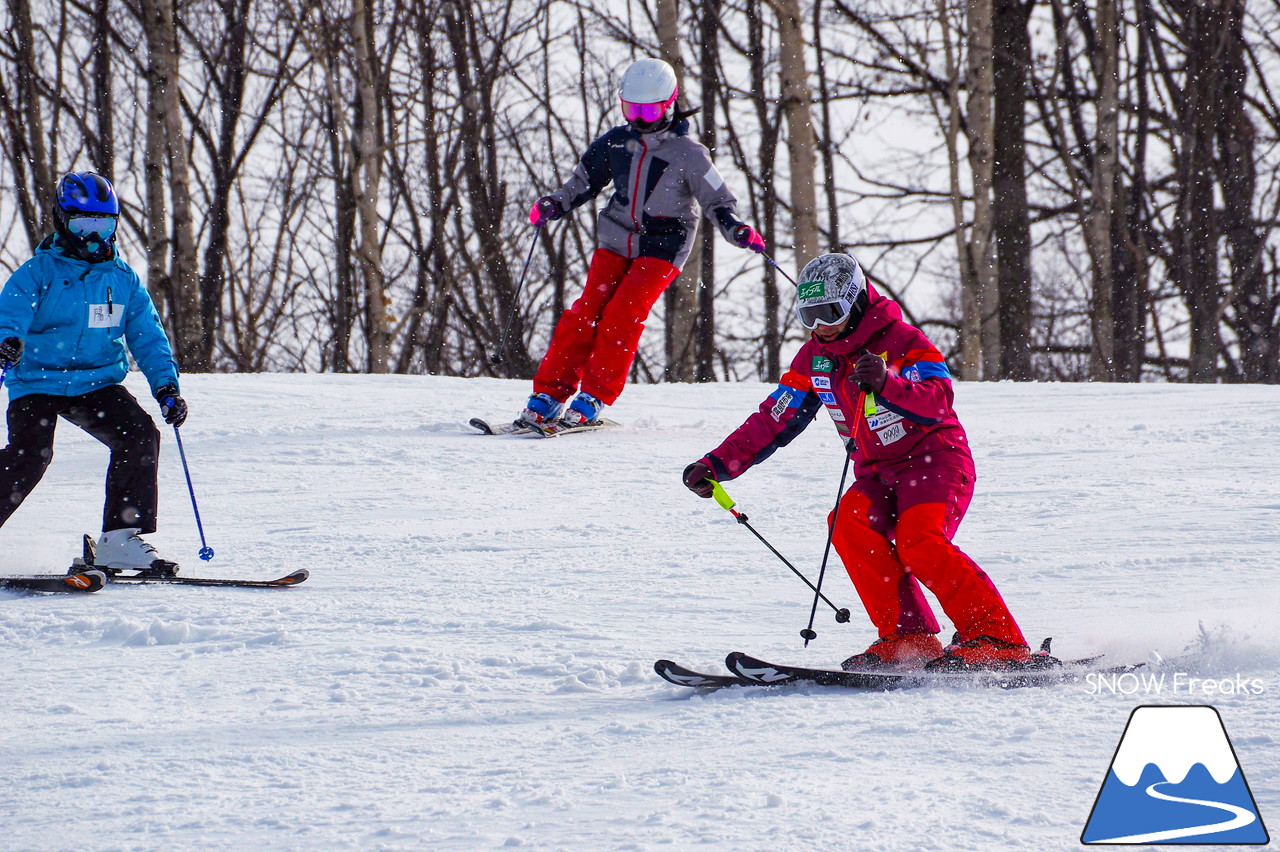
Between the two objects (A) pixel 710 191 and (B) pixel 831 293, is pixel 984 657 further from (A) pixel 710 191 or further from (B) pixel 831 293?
(A) pixel 710 191

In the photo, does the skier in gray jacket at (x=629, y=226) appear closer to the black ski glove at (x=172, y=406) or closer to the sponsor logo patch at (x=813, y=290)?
the black ski glove at (x=172, y=406)

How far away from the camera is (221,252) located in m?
22.0

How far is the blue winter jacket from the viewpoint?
4621 mm

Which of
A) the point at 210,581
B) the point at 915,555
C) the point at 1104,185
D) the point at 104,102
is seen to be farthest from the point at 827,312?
the point at 104,102

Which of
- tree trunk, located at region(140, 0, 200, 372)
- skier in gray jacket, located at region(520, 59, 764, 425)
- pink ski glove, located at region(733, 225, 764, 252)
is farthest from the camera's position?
tree trunk, located at region(140, 0, 200, 372)

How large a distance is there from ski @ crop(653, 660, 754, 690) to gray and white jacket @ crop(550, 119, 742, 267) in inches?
157

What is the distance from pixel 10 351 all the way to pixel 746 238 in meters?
3.75

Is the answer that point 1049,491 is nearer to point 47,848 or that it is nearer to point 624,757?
point 624,757

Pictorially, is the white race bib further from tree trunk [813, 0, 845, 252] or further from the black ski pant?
tree trunk [813, 0, 845, 252]

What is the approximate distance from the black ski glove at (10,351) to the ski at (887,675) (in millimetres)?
2780

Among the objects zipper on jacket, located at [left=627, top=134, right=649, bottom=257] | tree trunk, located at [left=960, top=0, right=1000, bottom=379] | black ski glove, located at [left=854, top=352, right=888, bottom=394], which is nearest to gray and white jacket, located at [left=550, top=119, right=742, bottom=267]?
zipper on jacket, located at [left=627, top=134, right=649, bottom=257]

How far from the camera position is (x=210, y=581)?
448cm

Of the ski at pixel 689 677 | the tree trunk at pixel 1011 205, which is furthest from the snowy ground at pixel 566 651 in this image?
the tree trunk at pixel 1011 205

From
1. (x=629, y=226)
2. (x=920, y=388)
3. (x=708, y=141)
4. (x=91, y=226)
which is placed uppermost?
(x=708, y=141)
